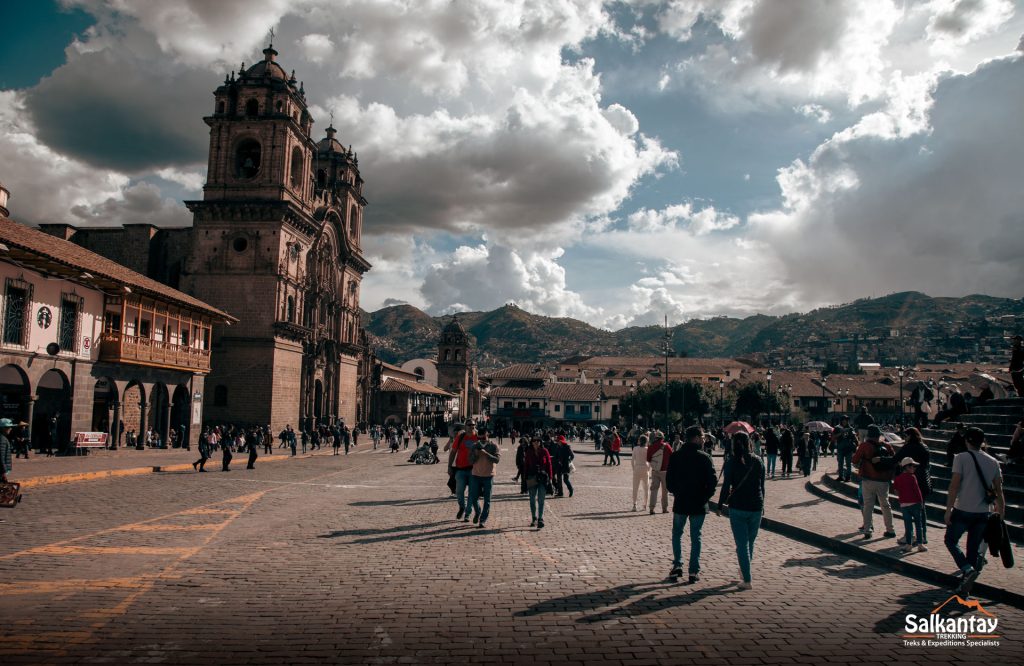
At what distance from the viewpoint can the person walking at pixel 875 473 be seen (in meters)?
9.60

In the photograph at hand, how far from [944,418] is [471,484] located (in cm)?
1618

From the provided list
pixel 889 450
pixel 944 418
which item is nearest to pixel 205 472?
pixel 889 450

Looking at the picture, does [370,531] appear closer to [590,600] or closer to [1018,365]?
[590,600]

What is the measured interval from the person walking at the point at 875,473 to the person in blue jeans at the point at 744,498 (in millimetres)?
3707

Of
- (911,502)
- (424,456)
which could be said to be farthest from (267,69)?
(911,502)

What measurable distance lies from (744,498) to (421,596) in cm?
344

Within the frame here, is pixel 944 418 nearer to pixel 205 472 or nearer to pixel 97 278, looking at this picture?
pixel 205 472

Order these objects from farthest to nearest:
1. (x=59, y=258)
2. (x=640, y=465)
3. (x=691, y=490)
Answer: (x=59, y=258)
(x=640, y=465)
(x=691, y=490)

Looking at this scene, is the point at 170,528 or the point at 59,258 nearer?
the point at 170,528

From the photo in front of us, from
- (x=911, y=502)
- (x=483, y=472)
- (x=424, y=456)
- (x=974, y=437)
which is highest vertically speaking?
(x=974, y=437)

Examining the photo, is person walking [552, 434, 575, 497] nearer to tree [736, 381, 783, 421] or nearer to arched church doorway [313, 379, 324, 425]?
arched church doorway [313, 379, 324, 425]

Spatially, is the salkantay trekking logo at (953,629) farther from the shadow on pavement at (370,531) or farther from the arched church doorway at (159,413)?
the arched church doorway at (159,413)

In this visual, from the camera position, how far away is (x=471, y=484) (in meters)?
10.8

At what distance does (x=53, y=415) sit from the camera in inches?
961
